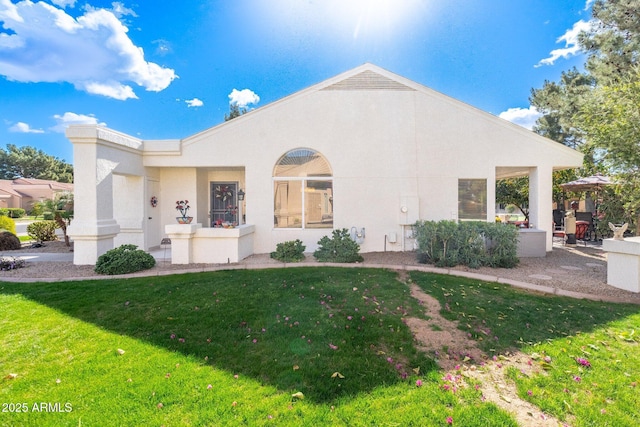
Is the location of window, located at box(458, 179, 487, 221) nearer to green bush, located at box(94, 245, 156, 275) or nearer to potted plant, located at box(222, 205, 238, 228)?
potted plant, located at box(222, 205, 238, 228)

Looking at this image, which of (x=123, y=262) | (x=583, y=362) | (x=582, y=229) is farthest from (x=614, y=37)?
(x=123, y=262)

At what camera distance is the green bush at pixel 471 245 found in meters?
7.58

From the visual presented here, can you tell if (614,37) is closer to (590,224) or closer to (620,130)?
(590,224)

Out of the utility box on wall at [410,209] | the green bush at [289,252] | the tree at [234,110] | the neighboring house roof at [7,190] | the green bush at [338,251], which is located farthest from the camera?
the neighboring house roof at [7,190]

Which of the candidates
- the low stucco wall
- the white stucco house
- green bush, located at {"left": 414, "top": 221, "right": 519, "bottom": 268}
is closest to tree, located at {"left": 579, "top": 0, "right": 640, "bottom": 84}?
the white stucco house

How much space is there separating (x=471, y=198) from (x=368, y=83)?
5.43 metres

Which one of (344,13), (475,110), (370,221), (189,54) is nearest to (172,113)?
(189,54)

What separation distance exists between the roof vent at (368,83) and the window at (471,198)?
389cm

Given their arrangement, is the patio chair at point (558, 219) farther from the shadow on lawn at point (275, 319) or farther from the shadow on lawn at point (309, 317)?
the shadow on lawn at point (275, 319)

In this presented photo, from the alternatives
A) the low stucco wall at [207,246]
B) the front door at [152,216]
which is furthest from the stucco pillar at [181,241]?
the front door at [152,216]

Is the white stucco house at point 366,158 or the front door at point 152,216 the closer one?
the white stucco house at point 366,158

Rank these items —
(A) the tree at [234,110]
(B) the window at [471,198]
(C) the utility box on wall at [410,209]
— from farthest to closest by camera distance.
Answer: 1. (A) the tree at [234,110]
2. (B) the window at [471,198]
3. (C) the utility box on wall at [410,209]

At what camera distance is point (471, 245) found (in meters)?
7.63

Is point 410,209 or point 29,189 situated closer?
point 410,209
